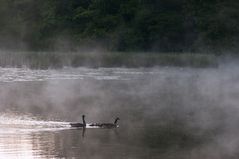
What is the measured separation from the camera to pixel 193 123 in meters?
23.1

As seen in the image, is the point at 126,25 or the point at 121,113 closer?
the point at 121,113

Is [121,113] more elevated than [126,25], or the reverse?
[126,25]

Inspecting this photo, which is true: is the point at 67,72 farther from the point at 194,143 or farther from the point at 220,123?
the point at 194,143

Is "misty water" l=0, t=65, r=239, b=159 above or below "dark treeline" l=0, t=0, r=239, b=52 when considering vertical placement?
below

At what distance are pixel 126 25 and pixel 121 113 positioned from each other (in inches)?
1300

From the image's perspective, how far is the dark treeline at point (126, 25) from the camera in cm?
5538

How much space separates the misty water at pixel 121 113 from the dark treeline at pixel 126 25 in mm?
14149

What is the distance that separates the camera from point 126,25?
2280 inches

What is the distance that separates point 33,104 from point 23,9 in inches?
1445

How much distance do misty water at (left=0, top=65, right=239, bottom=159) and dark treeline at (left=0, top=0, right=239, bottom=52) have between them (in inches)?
557

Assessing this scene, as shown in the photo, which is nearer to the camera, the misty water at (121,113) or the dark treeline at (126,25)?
the misty water at (121,113)

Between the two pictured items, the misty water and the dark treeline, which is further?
the dark treeline

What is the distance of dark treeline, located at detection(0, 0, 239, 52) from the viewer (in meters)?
55.4

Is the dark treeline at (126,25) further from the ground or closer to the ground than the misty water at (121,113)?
further from the ground
